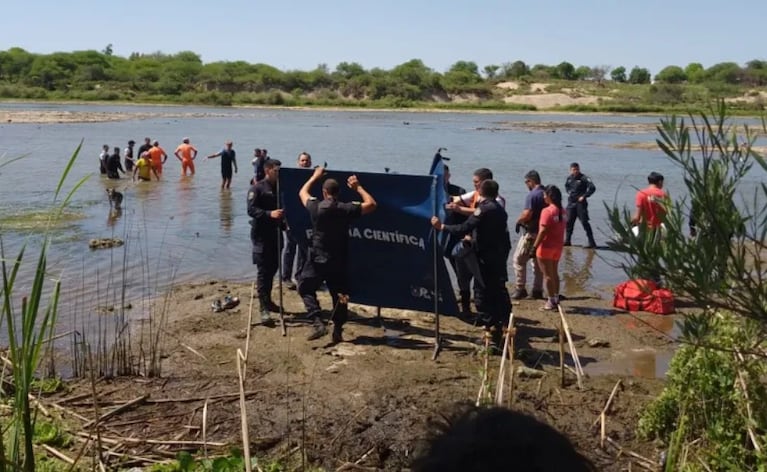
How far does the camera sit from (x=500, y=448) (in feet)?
5.00

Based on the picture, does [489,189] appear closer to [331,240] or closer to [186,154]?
[331,240]

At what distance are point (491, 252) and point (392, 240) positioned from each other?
1062 millimetres

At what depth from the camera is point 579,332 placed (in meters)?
9.80

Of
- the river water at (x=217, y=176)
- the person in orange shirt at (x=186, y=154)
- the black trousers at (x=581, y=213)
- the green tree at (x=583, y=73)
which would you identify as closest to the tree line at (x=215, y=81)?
the green tree at (x=583, y=73)

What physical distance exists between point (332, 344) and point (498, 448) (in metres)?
7.39

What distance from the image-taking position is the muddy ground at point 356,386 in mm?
6195

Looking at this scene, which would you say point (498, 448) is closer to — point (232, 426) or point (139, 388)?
point (232, 426)

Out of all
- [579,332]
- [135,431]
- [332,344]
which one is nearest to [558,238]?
[579,332]

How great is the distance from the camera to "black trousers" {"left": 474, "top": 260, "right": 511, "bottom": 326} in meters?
8.71

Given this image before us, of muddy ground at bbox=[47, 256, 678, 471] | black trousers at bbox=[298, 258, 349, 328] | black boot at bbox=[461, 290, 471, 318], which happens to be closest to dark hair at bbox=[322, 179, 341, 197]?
black trousers at bbox=[298, 258, 349, 328]

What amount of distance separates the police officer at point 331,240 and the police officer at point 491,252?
1153 millimetres

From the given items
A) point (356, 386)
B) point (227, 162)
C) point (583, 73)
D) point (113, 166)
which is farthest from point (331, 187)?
point (583, 73)

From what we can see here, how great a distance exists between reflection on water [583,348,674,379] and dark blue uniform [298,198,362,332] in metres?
→ 2.71

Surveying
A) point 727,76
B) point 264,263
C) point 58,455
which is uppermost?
point 727,76
